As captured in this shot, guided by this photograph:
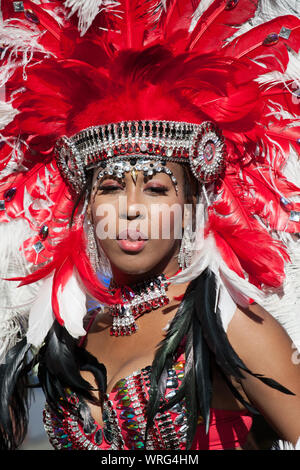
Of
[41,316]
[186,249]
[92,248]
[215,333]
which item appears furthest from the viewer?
[92,248]

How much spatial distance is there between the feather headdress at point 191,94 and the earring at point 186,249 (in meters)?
0.06

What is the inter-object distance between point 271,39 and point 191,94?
14.3 inches

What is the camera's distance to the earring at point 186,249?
7.61 ft

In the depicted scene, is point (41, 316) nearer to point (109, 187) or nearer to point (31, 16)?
point (109, 187)

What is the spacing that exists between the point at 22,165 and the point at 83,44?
2.38ft

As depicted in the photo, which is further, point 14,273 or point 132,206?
point 14,273

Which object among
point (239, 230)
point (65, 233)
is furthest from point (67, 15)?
point (239, 230)

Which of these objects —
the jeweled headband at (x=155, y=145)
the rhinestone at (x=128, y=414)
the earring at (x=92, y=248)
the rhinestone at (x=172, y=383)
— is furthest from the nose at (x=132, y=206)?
the rhinestone at (x=128, y=414)

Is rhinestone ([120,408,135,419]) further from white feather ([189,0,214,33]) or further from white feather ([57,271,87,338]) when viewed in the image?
white feather ([189,0,214,33])

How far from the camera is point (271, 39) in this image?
2225 millimetres

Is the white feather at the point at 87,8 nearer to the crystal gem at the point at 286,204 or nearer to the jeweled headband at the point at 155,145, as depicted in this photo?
the jeweled headband at the point at 155,145

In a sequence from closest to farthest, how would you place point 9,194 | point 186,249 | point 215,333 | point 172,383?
1. point 215,333
2. point 172,383
3. point 186,249
4. point 9,194

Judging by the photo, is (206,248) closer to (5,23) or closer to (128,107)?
(128,107)

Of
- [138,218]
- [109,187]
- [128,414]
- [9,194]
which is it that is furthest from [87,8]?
[128,414]
